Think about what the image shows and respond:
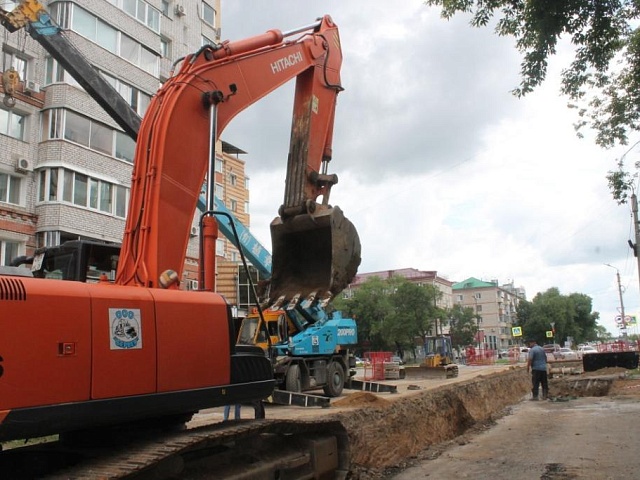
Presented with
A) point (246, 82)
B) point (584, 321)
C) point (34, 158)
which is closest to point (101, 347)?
point (246, 82)

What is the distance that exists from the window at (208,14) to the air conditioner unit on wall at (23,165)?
16.9 meters

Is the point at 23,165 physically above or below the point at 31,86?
below

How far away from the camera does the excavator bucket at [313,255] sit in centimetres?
646

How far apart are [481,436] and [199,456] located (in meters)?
7.06

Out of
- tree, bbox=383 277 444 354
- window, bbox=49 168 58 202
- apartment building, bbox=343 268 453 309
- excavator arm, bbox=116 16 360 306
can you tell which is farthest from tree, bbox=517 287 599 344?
excavator arm, bbox=116 16 360 306

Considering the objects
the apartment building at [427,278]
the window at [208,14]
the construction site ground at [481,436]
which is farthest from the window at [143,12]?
the apartment building at [427,278]

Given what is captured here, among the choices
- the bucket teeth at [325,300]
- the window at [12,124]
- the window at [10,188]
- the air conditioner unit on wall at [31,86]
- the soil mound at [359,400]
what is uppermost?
the air conditioner unit on wall at [31,86]

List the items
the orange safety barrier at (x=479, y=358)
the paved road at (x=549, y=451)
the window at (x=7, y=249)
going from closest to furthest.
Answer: the paved road at (x=549, y=451) → the window at (x=7, y=249) → the orange safety barrier at (x=479, y=358)

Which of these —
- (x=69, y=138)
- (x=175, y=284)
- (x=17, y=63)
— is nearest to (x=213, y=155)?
(x=175, y=284)

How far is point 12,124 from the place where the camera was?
73.1 feet

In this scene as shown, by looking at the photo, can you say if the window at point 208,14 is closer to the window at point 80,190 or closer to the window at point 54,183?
the window at point 80,190

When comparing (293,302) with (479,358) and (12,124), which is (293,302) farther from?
(479,358)

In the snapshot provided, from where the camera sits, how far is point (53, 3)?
23250 mm

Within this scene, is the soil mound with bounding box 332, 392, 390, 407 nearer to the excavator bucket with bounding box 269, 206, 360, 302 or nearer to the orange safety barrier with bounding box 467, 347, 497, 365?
the excavator bucket with bounding box 269, 206, 360, 302
